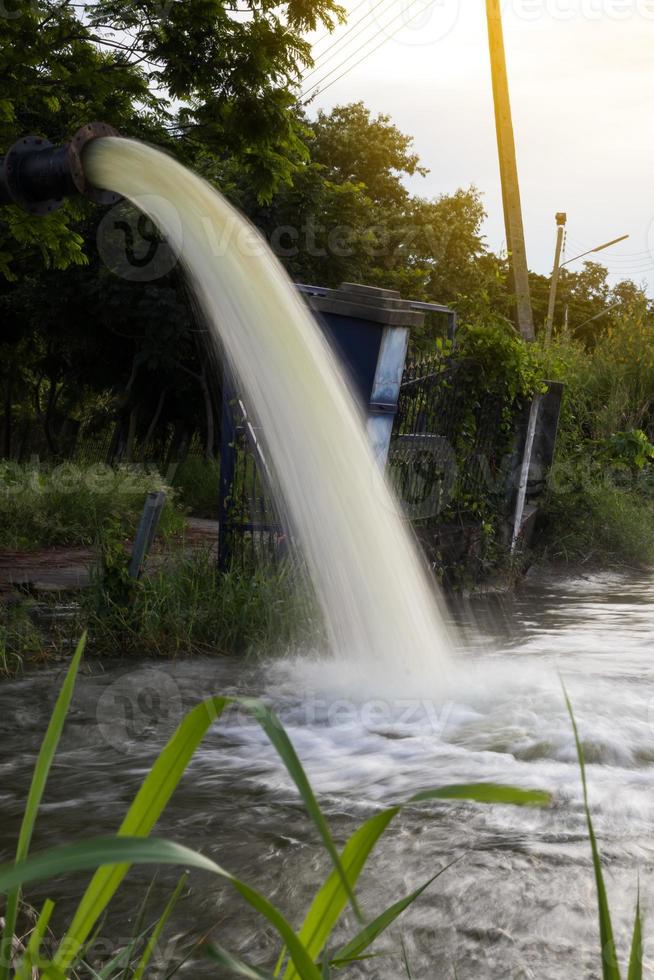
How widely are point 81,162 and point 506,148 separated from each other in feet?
40.7

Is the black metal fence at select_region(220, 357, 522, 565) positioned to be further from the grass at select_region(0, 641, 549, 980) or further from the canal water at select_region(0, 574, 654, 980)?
the grass at select_region(0, 641, 549, 980)

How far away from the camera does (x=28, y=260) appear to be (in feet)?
46.8

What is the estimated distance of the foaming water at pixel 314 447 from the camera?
4621 millimetres

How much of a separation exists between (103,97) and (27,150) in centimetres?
650

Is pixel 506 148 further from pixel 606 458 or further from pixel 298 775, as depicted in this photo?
Answer: pixel 298 775

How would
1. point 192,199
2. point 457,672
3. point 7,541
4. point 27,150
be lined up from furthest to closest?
point 7,541, point 457,672, point 192,199, point 27,150

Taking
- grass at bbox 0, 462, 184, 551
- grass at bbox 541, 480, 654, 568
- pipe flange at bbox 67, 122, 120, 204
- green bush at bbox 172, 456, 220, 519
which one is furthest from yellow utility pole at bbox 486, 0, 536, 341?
pipe flange at bbox 67, 122, 120, 204

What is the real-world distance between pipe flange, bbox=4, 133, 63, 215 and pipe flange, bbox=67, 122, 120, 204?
0.14 meters

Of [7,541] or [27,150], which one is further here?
[7,541]

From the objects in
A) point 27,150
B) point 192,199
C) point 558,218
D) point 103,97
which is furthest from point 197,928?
point 558,218

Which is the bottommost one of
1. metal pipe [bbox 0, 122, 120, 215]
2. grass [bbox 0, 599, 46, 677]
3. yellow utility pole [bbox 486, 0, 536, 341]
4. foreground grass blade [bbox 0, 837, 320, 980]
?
grass [bbox 0, 599, 46, 677]

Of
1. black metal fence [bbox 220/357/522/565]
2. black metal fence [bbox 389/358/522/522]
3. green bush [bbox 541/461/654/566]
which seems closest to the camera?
black metal fence [bbox 220/357/522/565]

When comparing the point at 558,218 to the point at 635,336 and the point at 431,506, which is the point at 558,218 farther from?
the point at 431,506

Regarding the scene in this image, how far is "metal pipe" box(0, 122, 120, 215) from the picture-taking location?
3.42m
